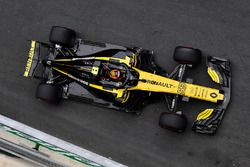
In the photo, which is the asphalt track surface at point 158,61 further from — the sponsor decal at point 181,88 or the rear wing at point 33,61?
the rear wing at point 33,61

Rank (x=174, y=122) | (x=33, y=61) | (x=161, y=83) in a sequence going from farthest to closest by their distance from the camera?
(x=33, y=61) → (x=161, y=83) → (x=174, y=122)

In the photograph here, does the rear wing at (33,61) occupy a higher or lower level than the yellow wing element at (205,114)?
higher

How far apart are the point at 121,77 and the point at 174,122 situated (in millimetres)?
839

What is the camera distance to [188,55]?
14.9 feet

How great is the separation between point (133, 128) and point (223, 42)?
1.59 meters

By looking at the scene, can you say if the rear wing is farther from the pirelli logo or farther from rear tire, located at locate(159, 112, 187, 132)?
rear tire, located at locate(159, 112, 187, 132)

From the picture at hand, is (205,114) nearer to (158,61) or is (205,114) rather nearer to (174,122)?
(174,122)

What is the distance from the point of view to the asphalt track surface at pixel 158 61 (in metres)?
4.75

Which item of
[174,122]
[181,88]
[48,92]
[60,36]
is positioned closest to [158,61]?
[181,88]

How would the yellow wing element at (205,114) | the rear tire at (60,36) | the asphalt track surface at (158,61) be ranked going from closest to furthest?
the yellow wing element at (205,114)
the asphalt track surface at (158,61)
the rear tire at (60,36)

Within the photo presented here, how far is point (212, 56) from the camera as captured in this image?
15.6 ft

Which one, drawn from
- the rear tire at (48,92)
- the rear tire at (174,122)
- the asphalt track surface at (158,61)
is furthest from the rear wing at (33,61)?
the rear tire at (174,122)

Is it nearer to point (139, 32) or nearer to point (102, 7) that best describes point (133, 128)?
point (139, 32)

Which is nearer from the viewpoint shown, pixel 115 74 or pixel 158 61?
pixel 115 74
